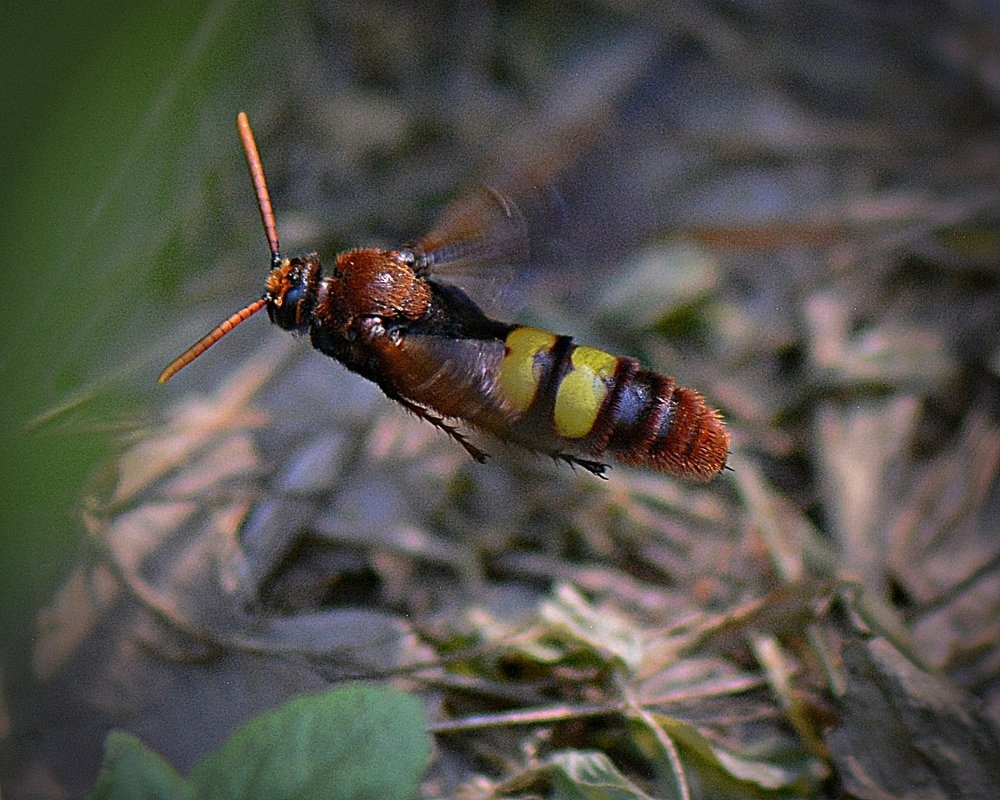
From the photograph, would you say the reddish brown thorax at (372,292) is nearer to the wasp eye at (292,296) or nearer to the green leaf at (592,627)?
the wasp eye at (292,296)

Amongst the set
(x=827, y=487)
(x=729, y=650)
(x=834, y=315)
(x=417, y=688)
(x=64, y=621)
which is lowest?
(x=64, y=621)

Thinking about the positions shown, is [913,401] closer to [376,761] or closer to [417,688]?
[417,688]

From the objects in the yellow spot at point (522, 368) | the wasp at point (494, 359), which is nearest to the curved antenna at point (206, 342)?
the wasp at point (494, 359)

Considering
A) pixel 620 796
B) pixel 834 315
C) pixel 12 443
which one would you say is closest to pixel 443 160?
pixel 834 315

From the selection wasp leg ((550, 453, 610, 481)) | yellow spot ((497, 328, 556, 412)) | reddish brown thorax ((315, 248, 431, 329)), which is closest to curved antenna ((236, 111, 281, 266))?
reddish brown thorax ((315, 248, 431, 329))

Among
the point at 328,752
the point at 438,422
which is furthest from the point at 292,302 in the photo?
the point at 328,752

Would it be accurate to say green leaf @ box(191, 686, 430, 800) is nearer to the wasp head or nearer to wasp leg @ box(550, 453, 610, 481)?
wasp leg @ box(550, 453, 610, 481)

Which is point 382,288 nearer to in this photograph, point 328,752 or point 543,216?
point 543,216
